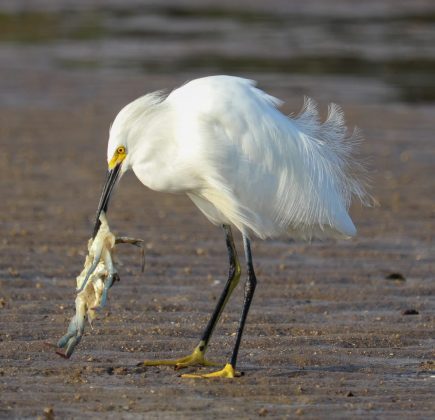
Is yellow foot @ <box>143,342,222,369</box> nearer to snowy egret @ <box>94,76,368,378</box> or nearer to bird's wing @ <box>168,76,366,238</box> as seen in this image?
snowy egret @ <box>94,76,368,378</box>

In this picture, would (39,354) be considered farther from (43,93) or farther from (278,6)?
(278,6)

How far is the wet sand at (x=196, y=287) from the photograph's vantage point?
19.1 feet

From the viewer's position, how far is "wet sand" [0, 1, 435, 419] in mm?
5812

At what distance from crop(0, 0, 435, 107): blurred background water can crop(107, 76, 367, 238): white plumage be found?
998cm

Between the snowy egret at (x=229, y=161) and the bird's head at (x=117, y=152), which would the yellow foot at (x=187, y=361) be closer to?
the snowy egret at (x=229, y=161)

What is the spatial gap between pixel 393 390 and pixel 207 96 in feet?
6.03

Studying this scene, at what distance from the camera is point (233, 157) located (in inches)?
249

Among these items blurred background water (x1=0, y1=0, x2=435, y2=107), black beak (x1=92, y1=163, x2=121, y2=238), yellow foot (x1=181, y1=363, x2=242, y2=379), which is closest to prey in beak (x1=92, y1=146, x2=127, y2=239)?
black beak (x1=92, y1=163, x2=121, y2=238)

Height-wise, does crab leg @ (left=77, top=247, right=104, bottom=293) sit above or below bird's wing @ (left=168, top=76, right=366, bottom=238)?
below

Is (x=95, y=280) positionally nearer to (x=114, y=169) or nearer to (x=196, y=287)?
(x=114, y=169)

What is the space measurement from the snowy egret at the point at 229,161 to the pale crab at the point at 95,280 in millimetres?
196

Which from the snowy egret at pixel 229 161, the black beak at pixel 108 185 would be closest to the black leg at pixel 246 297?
the snowy egret at pixel 229 161

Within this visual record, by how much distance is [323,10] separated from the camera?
28.5m

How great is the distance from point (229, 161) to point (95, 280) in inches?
38.7
